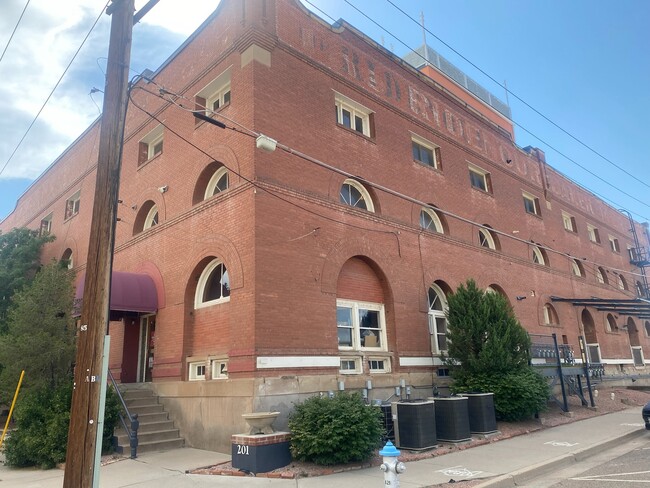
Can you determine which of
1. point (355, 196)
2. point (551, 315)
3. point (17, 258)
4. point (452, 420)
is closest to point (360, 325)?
point (452, 420)

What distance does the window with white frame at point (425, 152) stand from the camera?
19.5 metres

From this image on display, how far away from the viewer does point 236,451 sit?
991cm

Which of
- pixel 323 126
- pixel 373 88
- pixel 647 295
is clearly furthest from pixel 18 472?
pixel 647 295

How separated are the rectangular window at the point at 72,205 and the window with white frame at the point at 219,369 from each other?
14.9 metres

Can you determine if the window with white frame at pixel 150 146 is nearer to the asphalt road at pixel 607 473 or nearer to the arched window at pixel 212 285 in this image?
the arched window at pixel 212 285

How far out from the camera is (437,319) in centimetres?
1791

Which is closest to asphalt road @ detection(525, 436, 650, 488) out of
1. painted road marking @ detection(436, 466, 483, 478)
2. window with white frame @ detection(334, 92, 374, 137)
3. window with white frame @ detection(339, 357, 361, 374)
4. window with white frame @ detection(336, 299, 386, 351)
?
painted road marking @ detection(436, 466, 483, 478)

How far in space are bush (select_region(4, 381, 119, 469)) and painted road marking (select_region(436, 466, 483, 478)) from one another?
780 cm

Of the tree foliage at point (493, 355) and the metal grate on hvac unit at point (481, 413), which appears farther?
the tree foliage at point (493, 355)

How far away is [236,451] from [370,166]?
393 inches

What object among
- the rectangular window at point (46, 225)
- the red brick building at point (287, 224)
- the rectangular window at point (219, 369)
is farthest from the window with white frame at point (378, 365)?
the rectangular window at point (46, 225)

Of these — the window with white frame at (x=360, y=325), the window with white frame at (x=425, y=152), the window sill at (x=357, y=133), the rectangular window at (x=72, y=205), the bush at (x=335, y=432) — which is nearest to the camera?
the bush at (x=335, y=432)

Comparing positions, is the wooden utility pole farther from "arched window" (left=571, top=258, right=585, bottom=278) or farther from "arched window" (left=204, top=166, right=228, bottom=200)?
"arched window" (left=571, top=258, right=585, bottom=278)

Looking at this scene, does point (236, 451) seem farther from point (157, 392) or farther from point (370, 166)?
point (370, 166)
